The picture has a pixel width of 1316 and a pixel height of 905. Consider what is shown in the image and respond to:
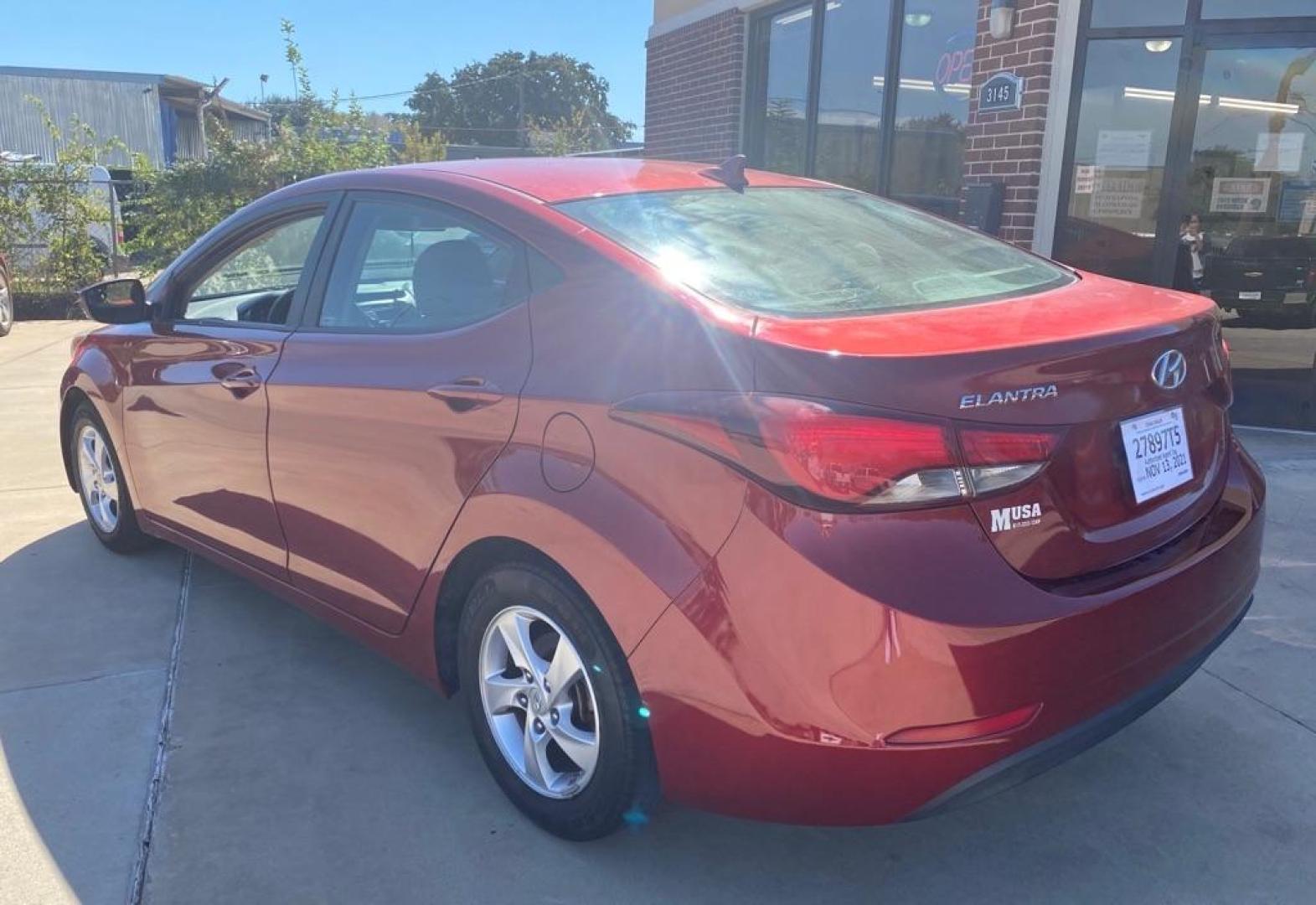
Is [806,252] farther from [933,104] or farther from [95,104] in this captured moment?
[95,104]

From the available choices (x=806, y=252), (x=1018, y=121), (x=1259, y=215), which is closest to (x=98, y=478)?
(x=806, y=252)

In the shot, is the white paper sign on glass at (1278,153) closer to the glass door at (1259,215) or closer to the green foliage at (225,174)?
the glass door at (1259,215)

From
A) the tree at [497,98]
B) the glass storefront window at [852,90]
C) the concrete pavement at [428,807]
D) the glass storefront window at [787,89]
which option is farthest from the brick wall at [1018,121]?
the tree at [497,98]

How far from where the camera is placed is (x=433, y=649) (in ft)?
9.39

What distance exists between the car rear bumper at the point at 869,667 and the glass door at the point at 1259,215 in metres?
5.07

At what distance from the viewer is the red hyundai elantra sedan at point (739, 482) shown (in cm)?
200

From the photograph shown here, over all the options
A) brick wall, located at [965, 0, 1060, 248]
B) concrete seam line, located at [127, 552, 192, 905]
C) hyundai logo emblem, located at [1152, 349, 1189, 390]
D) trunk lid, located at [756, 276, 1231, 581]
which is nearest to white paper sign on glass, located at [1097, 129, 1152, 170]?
brick wall, located at [965, 0, 1060, 248]

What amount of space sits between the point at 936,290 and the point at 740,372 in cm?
80

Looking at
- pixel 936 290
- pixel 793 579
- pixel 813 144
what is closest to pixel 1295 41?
pixel 813 144

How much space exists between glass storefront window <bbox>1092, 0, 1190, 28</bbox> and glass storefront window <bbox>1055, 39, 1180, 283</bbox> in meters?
0.11

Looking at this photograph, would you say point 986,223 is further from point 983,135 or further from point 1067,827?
point 1067,827

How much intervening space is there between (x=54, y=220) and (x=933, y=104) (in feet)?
33.4

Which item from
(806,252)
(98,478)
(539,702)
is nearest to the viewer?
(539,702)

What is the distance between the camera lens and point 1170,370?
2359 millimetres
